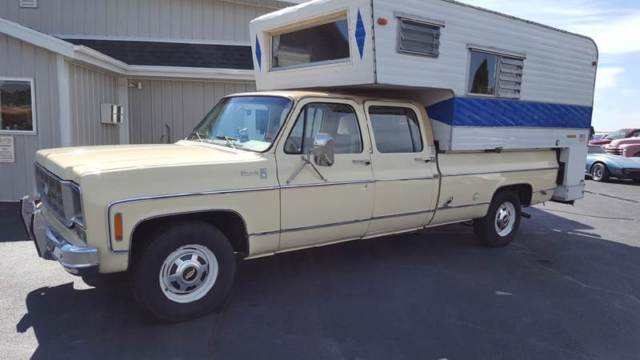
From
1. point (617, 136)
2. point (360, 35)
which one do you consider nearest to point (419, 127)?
point (360, 35)

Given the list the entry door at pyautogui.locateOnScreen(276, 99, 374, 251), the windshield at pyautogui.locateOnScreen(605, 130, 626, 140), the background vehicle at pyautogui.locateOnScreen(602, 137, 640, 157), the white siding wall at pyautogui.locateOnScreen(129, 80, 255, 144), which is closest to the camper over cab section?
the entry door at pyautogui.locateOnScreen(276, 99, 374, 251)

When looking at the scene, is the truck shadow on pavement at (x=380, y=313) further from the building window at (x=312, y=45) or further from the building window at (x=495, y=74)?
the building window at (x=312, y=45)

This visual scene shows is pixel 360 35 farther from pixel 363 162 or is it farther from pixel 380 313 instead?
pixel 380 313

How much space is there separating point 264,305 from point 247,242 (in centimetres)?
65

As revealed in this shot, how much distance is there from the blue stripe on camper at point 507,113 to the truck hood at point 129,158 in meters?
2.61

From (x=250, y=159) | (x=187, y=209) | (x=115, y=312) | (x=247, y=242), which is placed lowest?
(x=115, y=312)

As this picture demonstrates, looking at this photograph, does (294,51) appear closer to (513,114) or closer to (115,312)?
(513,114)

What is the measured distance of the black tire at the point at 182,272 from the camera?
12.3ft

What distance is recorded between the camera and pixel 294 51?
5.94 meters

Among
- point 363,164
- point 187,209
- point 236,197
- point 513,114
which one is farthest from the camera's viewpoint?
point 513,114

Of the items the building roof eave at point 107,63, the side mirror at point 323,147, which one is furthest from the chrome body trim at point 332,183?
the building roof eave at point 107,63

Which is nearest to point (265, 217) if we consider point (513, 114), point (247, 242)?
point (247, 242)

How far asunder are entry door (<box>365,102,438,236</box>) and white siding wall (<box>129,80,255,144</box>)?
6.11 metres

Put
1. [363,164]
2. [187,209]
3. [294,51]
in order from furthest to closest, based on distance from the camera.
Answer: [294,51] → [363,164] → [187,209]
